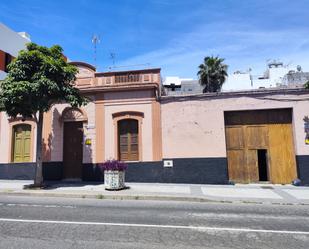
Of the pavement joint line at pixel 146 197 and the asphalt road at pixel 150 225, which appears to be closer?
the asphalt road at pixel 150 225

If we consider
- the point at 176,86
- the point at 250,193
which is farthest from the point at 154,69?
the point at 176,86

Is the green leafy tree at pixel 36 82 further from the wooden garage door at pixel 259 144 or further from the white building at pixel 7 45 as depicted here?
the white building at pixel 7 45

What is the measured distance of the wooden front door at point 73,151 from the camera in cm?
1455

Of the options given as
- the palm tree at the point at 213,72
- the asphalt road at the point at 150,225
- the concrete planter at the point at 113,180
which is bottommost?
the asphalt road at the point at 150,225

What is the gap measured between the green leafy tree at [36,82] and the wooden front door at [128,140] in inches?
119

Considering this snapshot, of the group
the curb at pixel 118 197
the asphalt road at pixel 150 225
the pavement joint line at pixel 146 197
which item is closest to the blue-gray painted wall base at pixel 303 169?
the pavement joint line at pixel 146 197

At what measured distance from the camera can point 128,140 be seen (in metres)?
14.1

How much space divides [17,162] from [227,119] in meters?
11.3

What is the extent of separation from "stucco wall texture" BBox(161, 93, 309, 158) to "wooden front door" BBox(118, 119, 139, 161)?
4.76ft

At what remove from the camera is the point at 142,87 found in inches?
551

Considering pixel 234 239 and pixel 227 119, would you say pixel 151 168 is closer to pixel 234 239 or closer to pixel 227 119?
pixel 227 119

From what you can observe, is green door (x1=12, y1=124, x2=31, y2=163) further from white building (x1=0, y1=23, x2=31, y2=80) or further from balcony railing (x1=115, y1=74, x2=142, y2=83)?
white building (x1=0, y1=23, x2=31, y2=80)

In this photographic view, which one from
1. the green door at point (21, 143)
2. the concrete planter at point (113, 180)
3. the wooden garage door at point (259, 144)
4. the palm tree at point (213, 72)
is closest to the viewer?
the concrete planter at point (113, 180)

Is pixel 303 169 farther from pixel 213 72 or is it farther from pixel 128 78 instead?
pixel 213 72
